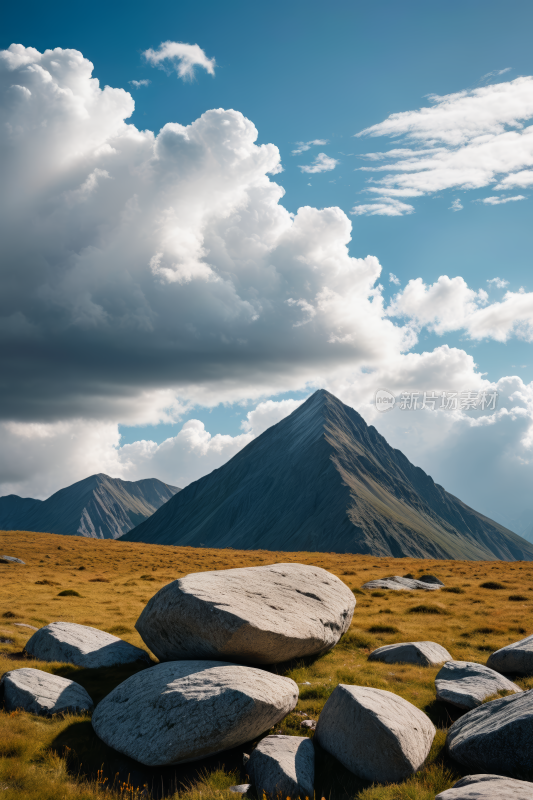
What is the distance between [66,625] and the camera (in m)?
21.1

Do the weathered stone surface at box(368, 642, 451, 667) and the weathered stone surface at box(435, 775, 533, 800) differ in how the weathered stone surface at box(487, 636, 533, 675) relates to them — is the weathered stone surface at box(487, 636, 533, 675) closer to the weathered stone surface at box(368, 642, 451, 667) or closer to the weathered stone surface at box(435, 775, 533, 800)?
the weathered stone surface at box(368, 642, 451, 667)

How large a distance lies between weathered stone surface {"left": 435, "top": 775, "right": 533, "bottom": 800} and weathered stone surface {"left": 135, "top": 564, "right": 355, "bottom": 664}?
8.03 m

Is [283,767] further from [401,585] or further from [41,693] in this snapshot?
[401,585]

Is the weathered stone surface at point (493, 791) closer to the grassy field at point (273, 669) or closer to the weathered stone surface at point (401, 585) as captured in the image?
the grassy field at point (273, 669)

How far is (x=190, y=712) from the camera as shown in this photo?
42.3 feet

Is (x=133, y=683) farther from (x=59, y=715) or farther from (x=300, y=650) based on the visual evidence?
(x=300, y=650)

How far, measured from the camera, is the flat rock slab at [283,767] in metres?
11.2

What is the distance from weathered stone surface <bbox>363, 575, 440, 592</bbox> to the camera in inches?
1555

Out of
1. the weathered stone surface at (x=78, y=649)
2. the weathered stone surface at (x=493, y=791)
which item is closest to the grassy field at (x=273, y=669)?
the weathered stone surface at (x=78, y=649)

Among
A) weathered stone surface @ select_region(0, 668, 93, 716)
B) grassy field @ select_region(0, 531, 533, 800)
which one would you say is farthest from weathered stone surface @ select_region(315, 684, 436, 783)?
weathered stone surface @ select_region(0, 668, 93, 716)

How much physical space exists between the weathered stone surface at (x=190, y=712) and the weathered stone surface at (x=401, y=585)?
26.8 meters

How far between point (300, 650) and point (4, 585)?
28787 millimetres

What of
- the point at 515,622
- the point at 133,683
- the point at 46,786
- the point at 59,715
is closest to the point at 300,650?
the point at 133,683

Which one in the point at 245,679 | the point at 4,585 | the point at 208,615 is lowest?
the point at 4,585
